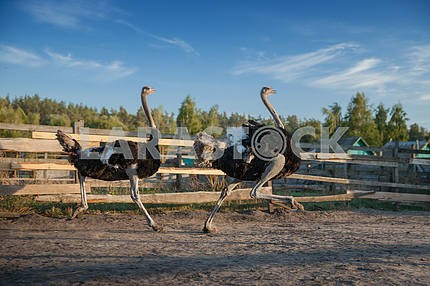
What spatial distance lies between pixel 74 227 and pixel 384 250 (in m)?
4.11

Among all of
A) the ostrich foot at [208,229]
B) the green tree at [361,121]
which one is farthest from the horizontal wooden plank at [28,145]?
the green tree at [361,121]

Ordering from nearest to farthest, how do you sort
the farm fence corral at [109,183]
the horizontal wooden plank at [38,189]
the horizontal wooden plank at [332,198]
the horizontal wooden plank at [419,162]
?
the horizontal wooden plank at [38,189] → the farm fence corral at [109,183] → the horizontal wooden plank at [332,198] → the horizontal wooden plank at [419,162]

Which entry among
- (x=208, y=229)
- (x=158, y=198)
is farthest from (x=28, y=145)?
(x=208, y=229)

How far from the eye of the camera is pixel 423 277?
11.5 ft

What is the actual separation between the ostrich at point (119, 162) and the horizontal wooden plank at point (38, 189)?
1039mm

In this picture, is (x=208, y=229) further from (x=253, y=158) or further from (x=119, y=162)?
(x=119, y=162)

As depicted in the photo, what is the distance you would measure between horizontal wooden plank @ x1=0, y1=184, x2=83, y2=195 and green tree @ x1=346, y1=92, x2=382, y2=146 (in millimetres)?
32980

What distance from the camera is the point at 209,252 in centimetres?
439

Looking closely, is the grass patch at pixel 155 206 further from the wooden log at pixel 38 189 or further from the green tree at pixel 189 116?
the green tree at pixel 189 116

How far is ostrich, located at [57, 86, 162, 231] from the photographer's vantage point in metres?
5.52

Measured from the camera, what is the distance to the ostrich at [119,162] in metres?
5.52

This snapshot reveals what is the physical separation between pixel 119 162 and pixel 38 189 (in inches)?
75.4

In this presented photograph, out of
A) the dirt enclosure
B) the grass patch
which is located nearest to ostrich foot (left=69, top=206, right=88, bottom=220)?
the dirt enclosure

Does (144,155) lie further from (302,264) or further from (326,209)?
(326,209)
